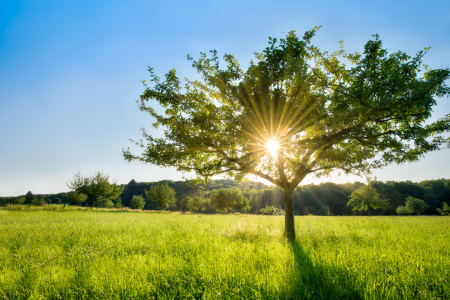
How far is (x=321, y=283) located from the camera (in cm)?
361

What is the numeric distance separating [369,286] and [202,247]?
14.4 ft

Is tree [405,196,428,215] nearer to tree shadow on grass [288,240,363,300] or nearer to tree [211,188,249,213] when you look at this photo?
tree [211,188,249,213]

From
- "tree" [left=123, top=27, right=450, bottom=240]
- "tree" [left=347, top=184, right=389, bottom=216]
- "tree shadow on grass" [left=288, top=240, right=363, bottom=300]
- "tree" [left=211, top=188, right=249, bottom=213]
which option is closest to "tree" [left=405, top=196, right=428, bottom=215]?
"tree" [left=347, top=184, right=389, bottom=216]

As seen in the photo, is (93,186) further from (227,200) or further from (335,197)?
(335,197)

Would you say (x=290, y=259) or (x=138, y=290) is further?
(x=290, y=259)

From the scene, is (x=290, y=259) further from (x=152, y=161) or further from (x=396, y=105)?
(x=152, y=161)

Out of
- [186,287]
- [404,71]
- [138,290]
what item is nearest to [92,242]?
[138,290]

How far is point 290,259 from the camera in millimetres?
4809

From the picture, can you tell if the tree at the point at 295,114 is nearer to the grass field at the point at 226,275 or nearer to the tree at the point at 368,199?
the grass field at the point at 226,275

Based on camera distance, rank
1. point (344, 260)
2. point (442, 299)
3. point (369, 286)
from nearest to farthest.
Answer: point (442, 299) → point (369, 286) → point (344, 260)

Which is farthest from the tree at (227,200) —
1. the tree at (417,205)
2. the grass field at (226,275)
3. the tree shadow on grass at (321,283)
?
the tree at (417,205)

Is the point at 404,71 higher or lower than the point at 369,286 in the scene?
higher

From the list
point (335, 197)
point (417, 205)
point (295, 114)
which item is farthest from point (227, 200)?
point (335, 197)

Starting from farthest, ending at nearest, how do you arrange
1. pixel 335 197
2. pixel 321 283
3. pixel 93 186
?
1. pixel 335 197
2. pixel 93 186
3. pixel 321 283
